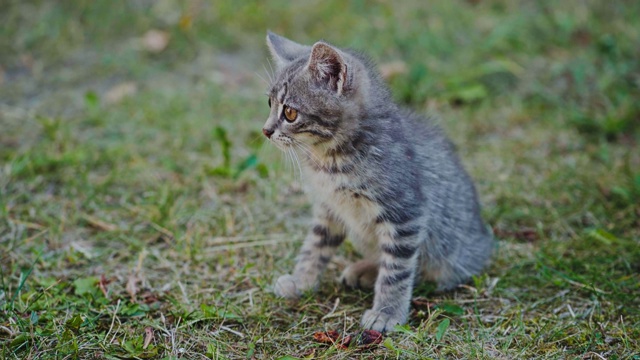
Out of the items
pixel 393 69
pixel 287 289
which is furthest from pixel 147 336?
pixel 393 69

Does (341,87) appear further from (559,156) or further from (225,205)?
(559,156)

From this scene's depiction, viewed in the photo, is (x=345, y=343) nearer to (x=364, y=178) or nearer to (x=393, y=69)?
(x=364, y=178)

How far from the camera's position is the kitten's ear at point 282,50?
306 cm

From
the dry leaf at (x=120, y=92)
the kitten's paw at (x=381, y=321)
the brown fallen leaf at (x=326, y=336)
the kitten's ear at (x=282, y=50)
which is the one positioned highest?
the kitten's ear at (x=282, y=50)

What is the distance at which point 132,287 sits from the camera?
10.1 ft

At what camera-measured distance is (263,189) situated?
412 centimetres

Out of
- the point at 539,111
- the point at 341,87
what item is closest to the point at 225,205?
the point at 341,87

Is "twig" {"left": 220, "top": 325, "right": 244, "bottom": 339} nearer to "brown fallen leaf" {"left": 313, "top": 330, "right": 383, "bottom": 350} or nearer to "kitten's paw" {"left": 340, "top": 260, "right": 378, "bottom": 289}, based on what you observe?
"brown fallen leaf" {"left": 313, "top": 330, "right": 383, "bottom": 350}

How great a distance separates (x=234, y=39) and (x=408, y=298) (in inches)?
156

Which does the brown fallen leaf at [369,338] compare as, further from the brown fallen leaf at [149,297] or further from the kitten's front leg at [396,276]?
the brown fallen leaf at [149,297]

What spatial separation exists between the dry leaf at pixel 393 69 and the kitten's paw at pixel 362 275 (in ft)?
8.18

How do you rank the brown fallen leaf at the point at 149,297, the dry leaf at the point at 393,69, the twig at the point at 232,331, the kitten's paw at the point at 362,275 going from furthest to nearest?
1. the dry leaf at the point at 393,69
2. the kitten's paw at the point at 362,275
3. the brown fallen leaf at the point at 149,297
4. the twig at the point at 232,331

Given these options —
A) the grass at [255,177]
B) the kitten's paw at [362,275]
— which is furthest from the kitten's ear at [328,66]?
the grass at [255,177]

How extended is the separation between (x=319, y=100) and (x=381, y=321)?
3.43ft
